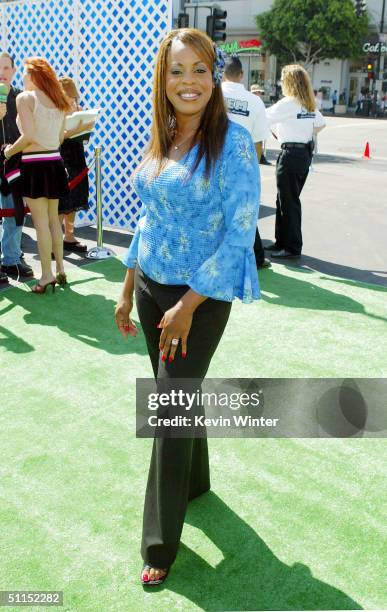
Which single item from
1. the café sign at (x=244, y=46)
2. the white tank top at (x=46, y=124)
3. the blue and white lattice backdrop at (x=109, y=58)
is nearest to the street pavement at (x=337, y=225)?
the blue and white lattice backdrop at (x=109, y=58)

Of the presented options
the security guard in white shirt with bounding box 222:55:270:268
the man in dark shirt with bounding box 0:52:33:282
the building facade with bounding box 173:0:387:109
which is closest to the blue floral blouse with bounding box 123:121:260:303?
the security guard in white shirt with bounding box 222:55:270:268

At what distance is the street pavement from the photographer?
648cm

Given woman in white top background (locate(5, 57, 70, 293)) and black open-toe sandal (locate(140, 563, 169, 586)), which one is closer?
black open-toe sandal (locate(140, 563, 169, 586))

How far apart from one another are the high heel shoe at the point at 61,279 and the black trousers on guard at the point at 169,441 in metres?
3.35

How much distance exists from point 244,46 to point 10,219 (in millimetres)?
47606

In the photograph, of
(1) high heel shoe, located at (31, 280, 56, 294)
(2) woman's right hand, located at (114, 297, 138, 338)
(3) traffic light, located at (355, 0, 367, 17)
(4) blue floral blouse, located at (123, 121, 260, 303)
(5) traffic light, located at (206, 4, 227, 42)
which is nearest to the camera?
(4) blue floral blouse, located at (123, 121, 260, 303)

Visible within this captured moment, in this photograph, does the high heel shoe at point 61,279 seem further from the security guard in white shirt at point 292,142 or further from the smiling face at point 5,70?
the security guard in white shirt at point 292,142

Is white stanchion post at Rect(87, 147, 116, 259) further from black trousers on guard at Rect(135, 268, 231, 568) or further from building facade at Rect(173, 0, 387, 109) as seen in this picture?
building facade at Rect(173, 0, 387, 109)

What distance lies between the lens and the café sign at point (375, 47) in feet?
136

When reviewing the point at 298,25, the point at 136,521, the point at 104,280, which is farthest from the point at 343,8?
the point at 136,521

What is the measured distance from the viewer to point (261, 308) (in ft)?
16.7

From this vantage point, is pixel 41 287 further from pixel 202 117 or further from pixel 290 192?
pixel 202 117

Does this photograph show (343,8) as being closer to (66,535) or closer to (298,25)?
(298,25)

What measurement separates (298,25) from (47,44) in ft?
119
